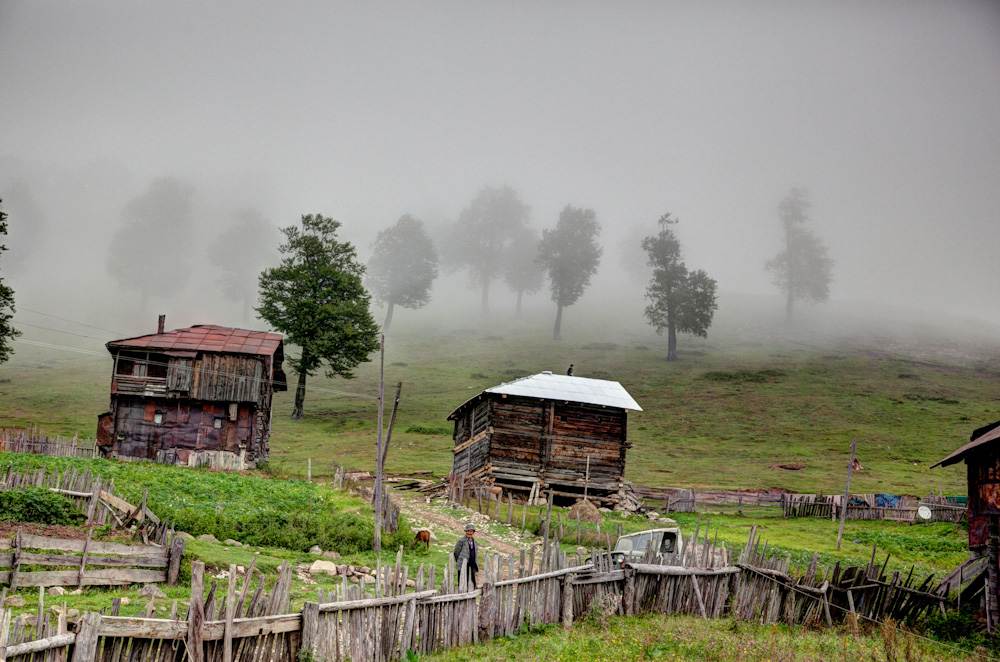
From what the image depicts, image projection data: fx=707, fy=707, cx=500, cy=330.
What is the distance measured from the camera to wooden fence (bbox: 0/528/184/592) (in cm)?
1104

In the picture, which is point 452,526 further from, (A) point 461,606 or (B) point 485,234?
(B) point 485,234

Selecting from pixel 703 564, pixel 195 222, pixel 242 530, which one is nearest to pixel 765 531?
pixel 703 564

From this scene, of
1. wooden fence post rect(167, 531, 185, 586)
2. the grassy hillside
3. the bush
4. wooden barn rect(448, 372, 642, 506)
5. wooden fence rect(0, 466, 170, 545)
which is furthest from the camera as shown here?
the grassy hillside

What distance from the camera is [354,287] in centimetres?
5125

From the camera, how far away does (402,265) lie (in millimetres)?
86500

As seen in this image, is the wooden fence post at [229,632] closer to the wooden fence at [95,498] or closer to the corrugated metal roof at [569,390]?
the wooden fence at [95,498]

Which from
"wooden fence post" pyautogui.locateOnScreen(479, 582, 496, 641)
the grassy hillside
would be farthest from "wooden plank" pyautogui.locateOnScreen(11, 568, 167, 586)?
the grassy hillside

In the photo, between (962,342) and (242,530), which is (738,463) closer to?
(242,530)

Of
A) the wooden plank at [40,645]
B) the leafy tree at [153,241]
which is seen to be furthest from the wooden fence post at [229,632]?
the leafy tree at [153,241]

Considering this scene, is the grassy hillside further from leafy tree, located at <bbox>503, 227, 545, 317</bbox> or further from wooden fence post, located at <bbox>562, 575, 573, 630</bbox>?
wooden fence post, located at <bbox>562, 575, 573, 630</bbox>

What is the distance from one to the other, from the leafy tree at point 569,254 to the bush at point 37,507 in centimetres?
7331

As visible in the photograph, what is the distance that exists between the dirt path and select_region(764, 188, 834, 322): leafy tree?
280 feet

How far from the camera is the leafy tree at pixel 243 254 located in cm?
10025

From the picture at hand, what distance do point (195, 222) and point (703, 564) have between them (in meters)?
152
